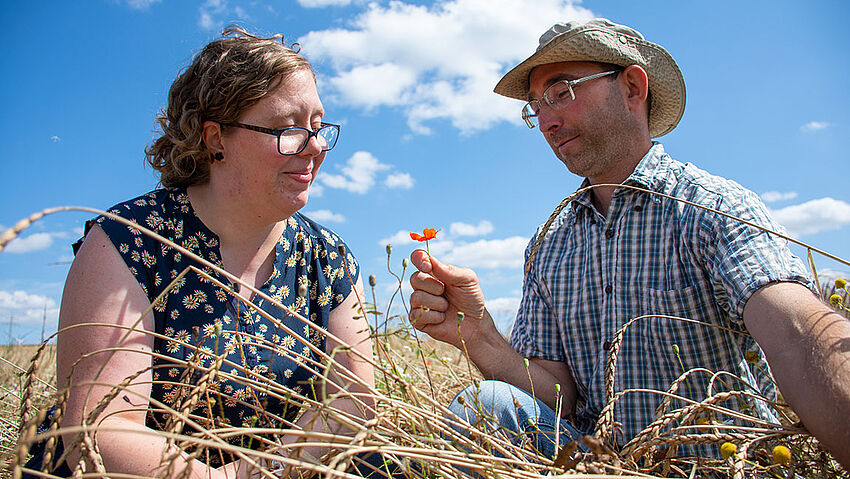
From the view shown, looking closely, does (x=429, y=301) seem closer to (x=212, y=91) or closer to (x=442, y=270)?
(x=442, y=270)

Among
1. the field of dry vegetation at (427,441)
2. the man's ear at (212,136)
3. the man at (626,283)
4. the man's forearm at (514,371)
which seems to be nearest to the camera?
the field of dry vegetation at (427,441)

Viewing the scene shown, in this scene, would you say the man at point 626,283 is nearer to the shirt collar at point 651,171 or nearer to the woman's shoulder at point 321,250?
the shirt collar at point 651,171

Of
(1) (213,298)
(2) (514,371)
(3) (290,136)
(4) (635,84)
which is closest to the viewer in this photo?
(1) (213,298)

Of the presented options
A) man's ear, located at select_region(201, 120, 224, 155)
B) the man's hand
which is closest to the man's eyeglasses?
the man's hand

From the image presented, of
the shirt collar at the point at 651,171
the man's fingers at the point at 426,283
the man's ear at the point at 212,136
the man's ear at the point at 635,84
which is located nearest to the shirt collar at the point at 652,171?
the shirt collar at the point at 651,171

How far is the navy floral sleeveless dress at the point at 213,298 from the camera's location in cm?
193

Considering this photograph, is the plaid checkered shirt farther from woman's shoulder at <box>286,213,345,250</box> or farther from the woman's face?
the woman's face

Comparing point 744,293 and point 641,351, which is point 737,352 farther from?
point 744,293

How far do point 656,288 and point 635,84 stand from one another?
100 centimetres

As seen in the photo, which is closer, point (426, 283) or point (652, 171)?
point (426, 283)

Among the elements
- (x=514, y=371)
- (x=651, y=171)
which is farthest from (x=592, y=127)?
(x=514, y=371)

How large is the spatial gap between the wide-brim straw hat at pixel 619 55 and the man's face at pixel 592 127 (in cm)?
8

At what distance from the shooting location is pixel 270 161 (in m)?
2.16

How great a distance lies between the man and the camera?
1.70 metres
